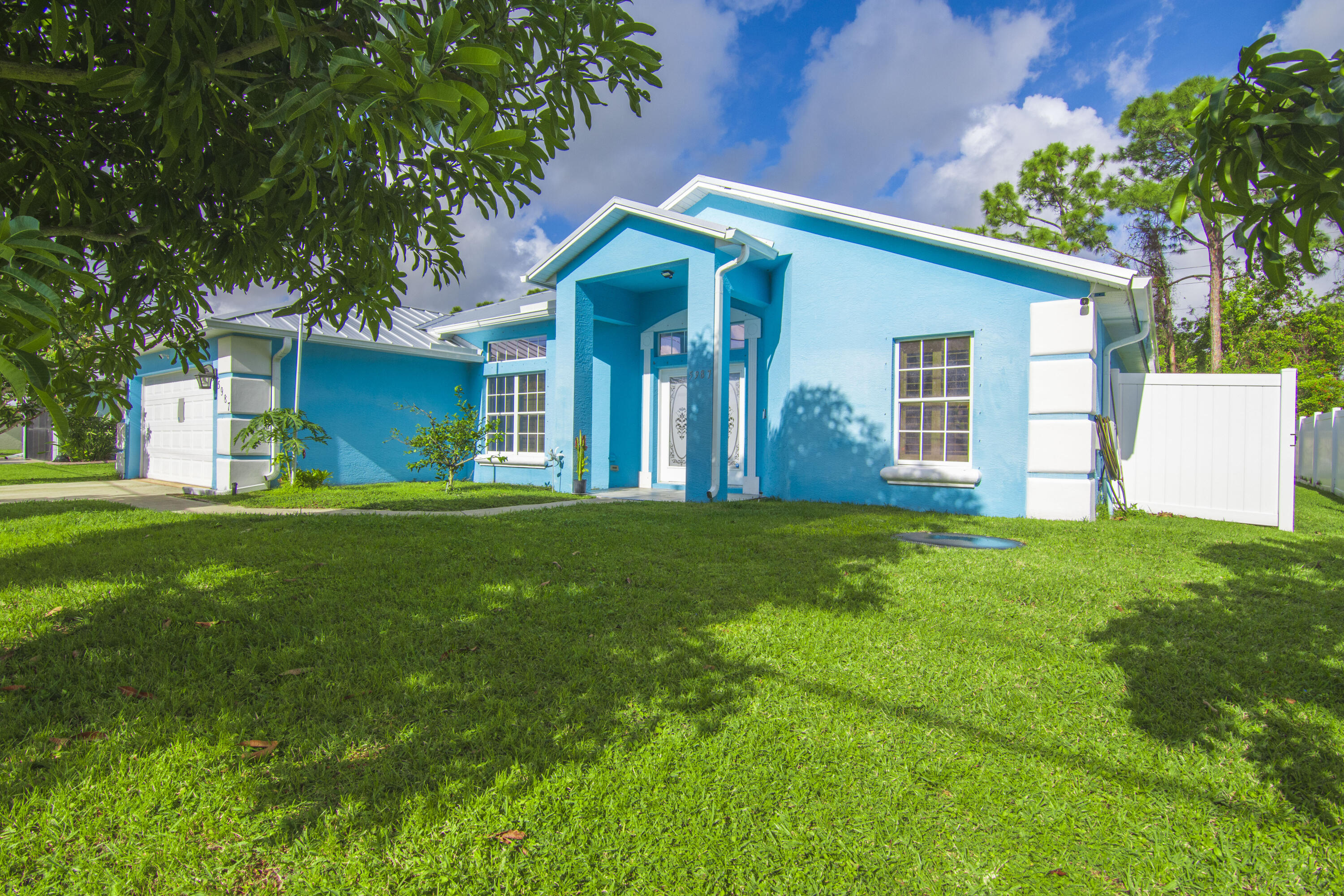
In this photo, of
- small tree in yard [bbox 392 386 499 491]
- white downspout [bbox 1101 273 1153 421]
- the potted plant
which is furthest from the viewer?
small tree in yard [bbox 392 386 499 491]

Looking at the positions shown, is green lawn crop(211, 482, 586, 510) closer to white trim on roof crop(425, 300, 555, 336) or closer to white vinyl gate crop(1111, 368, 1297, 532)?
white trim on roof crop(425, 300, 555, 336)

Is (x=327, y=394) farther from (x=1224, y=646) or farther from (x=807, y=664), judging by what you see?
(x=1224, y=646)

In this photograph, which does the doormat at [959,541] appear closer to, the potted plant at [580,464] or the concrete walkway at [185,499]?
the concrete walkway at [185,499]

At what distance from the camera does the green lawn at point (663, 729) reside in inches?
76.3

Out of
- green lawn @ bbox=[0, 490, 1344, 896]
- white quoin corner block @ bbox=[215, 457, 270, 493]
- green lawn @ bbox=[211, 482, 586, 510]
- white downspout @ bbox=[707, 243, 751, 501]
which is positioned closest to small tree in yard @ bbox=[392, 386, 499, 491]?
green lawn @ bbox=[211, 482, 586, 510]

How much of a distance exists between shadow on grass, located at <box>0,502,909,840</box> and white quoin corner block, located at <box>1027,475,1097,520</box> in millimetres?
3174

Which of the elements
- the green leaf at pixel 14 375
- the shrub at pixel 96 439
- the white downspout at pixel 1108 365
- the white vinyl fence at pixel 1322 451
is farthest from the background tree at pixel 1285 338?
the shrub at pixel 96 439

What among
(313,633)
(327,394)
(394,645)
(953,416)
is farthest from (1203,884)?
(327,394)

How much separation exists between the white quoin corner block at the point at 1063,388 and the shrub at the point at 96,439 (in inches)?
868

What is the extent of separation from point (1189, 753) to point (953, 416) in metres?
6.58

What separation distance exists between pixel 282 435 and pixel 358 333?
2548mm

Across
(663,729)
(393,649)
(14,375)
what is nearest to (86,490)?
(393,649)

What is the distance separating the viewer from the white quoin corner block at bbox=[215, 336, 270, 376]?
10930 millimetres

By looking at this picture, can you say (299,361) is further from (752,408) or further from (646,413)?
(752,408)
